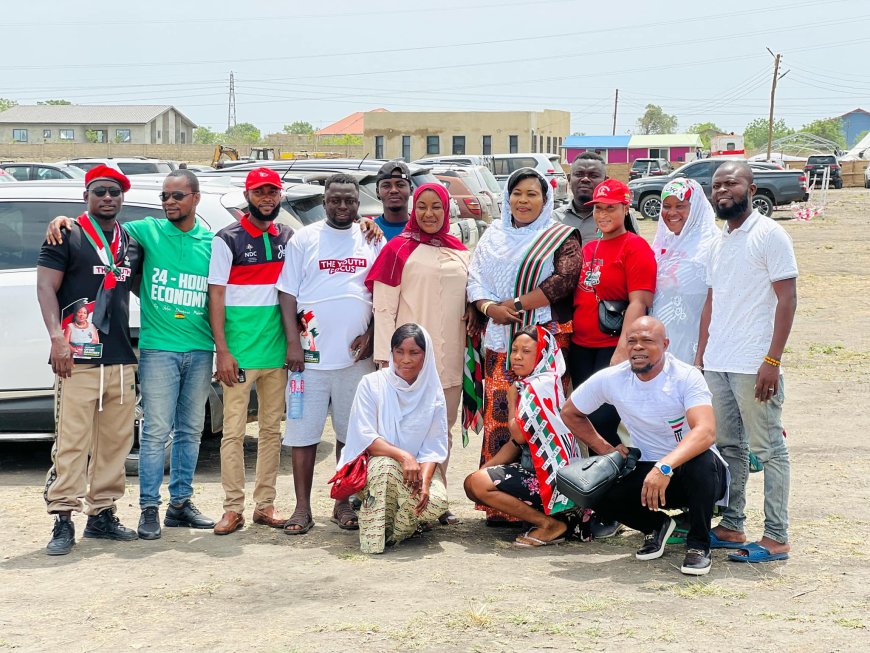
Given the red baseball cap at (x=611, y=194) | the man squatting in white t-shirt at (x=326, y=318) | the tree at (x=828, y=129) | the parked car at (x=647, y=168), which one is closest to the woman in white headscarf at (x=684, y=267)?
the red baseball cap at (x=611, y=194)

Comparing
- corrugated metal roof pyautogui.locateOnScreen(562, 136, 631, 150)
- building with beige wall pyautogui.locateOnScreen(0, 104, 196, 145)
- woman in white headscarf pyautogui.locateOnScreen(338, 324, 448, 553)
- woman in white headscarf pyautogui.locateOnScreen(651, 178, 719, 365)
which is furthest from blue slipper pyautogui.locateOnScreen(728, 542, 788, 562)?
building with beige wall pyautogui.locateOnScreen(0, 104, 196, 145)

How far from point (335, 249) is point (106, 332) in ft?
4.34

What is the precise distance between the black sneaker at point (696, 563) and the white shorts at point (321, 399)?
2033 millimetres

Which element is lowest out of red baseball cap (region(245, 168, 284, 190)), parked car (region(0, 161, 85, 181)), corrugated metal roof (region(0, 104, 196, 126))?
red baseball cap (region(245, 168, 284, 190))

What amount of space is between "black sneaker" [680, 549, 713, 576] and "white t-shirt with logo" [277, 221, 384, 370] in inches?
83.6

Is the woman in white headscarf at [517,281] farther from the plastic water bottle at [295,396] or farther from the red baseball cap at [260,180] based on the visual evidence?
the red baseball cap at [260,180]

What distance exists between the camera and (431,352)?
19.2ft

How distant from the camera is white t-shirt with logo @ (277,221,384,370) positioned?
239 inches

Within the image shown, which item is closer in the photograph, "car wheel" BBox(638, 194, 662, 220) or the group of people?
the group of people

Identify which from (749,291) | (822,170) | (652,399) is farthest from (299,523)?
(822,170)

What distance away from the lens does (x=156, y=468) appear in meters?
6.00

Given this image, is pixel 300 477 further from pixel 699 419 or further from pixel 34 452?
pixel 34 452

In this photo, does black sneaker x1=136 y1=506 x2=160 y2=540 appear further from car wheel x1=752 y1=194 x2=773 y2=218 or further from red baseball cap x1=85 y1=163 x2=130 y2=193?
car wheel x1=752 y1=194 x2=773 y2=218

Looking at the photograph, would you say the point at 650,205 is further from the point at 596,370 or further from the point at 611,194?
the point at 611,194
